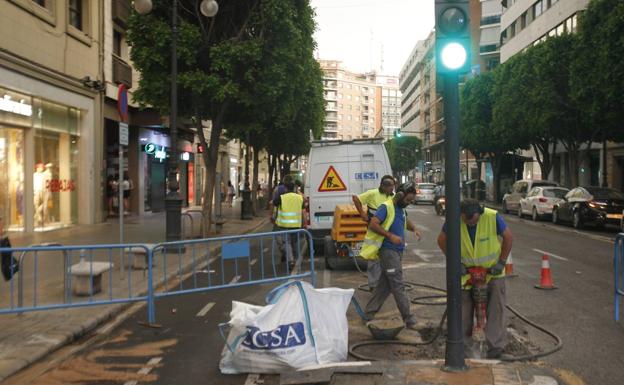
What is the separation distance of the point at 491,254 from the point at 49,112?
1599 cm

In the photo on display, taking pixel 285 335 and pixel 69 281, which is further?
pixel 69 281

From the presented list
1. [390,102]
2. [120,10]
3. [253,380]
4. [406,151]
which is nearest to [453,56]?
[253,380]

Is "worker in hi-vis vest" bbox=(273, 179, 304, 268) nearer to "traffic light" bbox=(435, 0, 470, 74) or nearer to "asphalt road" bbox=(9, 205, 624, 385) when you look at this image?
"asphalt road" bbox=(9, 205, 624, 385)

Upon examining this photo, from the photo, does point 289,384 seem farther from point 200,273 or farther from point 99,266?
point 200,273

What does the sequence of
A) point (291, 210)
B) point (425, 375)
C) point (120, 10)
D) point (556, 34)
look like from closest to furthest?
point (425, 375) < point (291, 210) < point (120, 10) < point (556, 34)

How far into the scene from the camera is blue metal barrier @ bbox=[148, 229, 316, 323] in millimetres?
7688

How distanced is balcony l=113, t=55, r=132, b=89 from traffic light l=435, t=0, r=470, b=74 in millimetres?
19710

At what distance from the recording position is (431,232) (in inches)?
761

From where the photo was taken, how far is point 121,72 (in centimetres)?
2306

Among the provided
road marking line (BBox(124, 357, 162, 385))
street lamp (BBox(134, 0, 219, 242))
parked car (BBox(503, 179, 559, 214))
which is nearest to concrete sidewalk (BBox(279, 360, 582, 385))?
road marking line (BBox(124, 357, 162, 385))

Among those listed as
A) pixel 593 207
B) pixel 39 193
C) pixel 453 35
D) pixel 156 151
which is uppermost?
pixel 156 151

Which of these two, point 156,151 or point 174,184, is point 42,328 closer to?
point 174,184

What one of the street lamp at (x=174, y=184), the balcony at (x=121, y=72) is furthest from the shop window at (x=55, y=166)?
the street lamp at (x=174, y=184)

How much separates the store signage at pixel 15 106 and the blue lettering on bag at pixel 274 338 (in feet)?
42.1
